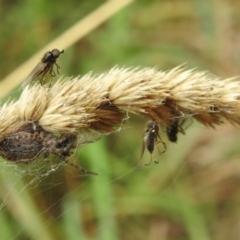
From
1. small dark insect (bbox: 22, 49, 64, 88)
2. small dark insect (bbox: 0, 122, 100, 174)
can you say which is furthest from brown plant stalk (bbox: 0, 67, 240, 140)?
small dark insect (bbox: 22, 49, 64, 88)

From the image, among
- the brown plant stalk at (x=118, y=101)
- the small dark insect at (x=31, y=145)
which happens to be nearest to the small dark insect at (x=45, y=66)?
the brown plant stalk at (x=118, y=101)

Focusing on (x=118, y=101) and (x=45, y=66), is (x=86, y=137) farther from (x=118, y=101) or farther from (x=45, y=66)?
(x=45, y=66)

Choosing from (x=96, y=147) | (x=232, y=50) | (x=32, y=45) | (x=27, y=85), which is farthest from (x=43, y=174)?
(x=232, y=50)

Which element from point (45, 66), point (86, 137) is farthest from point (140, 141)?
point (86, 137)

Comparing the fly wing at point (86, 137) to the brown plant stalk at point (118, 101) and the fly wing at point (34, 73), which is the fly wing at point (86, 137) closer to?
the brown plant stalk at point (118, 101)

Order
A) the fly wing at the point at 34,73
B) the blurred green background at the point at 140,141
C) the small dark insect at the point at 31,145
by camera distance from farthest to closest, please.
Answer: the blurred green background at the point at 140,141, the fly wing at the point at 34,73, the small dark insect at the point at 31,145

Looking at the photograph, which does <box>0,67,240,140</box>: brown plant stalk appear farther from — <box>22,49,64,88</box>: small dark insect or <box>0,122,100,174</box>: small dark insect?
<box>22,49,64,88</box>: small dark insect
